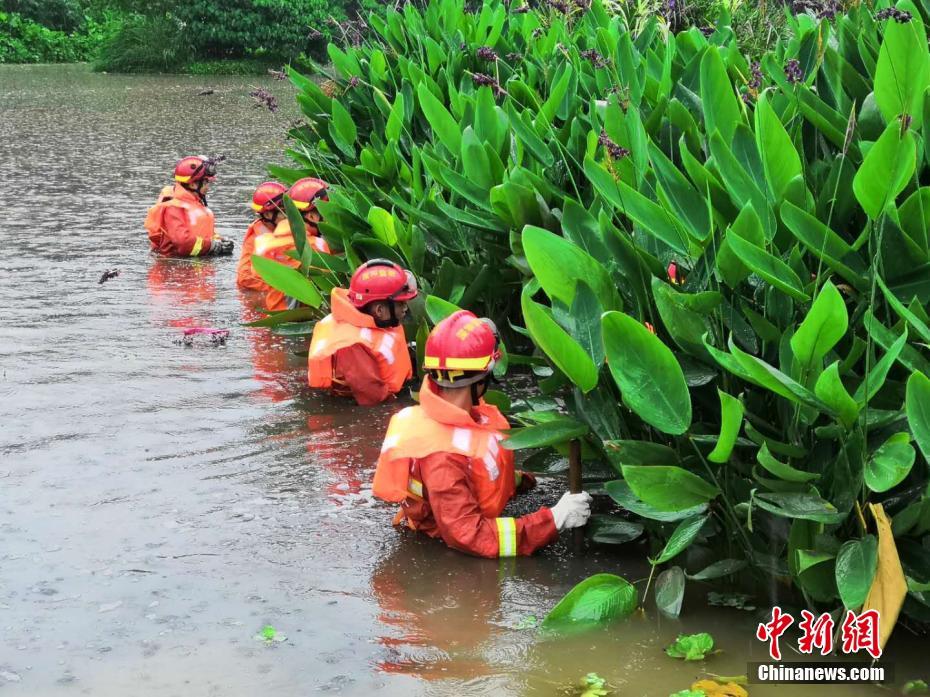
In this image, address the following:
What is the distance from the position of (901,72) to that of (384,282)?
271 centimetres

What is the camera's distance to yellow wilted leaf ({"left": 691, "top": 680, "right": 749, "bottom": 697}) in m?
3.19

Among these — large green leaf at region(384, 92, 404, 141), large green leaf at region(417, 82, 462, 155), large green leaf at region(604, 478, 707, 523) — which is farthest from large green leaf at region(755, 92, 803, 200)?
large green leaf at region(384, 92, 404, 141)

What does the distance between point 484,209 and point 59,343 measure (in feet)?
10.1

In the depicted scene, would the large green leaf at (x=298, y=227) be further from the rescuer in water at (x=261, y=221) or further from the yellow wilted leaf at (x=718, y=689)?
the yellow wilted leaf at (x=718, y=689)

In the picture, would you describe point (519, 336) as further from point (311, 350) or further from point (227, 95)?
point (227, 95)

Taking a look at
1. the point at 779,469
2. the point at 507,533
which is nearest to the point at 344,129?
the point at 507,533

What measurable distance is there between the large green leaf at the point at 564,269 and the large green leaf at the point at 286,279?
7.47 ft

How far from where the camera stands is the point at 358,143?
8086 millimetres

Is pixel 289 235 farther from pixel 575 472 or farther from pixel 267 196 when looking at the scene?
pixel 575 472

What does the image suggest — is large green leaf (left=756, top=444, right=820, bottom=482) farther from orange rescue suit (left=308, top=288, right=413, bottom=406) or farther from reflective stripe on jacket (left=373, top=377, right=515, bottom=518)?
orange rescue suit (left=308, top=288, right=413, bottom=406)

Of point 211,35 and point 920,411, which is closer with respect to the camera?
point 920,411

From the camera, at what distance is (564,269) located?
3605mm

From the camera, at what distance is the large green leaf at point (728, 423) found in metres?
2.98

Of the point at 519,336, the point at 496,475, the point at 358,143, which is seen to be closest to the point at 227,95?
the point at 358,143
